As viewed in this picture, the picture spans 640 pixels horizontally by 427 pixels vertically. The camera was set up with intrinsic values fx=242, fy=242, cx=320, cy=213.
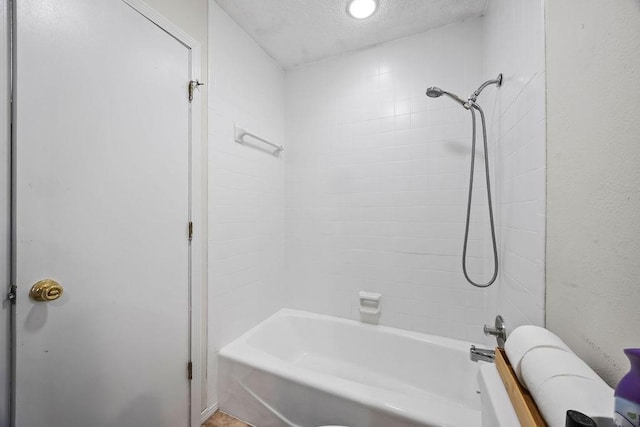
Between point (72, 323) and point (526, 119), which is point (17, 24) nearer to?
point (72, 323)

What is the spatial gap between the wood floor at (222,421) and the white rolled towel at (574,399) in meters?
1.51

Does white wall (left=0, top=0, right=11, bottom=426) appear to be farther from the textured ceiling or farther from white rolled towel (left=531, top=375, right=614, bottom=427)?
white rolled towel (left=531, top=375, right=614, bottom=427)

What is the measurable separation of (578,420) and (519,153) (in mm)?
915

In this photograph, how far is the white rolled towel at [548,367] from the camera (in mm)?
484

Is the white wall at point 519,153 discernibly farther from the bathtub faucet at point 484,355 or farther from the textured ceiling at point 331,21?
the textured ceiling at point 331,21

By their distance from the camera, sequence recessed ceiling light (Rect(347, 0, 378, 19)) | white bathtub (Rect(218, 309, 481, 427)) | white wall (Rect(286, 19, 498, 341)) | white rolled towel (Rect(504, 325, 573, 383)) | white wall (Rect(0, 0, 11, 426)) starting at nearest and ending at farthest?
white rolled towel (Rect(504, 325, 573, 383)), white wall (Rect(0, 0, 11, 426)), white bathtub (Rect(218, 309, 481, 427)), recessed ceiling light (Rect(347, 0, 378, 19)), white wall (Rect(286, 19, 498, 341))

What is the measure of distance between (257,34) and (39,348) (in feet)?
6.65

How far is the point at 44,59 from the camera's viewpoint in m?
0.79

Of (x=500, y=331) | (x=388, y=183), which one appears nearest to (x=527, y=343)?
(x=500, y=331)

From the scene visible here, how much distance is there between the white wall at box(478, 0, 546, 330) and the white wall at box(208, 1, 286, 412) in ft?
4.94

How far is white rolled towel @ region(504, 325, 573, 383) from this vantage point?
0.59 metres

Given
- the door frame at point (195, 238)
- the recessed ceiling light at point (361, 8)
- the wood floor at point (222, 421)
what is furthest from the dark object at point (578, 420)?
the recessed ceiling light at point (361, 8)

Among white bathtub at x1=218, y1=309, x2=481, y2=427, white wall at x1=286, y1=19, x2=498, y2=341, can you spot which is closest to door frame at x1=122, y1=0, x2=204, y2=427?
white bathtub at x1=218, y1=309, x2=481, y2=427

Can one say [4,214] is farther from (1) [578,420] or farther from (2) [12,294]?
(1) [578,420]
